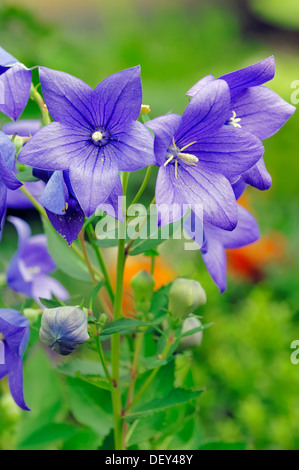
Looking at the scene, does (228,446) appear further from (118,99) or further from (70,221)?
(118,99)

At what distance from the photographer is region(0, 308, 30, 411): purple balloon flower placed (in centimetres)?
94

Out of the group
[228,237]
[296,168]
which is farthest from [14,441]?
[296,168]

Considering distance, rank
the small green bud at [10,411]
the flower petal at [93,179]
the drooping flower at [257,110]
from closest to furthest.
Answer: the flower petal at [93,179] < the drooping flower at [257,110] < the small green bud at [10,411]

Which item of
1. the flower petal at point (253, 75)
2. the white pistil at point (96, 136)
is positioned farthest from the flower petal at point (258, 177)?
the white pistil at point (96, 136)

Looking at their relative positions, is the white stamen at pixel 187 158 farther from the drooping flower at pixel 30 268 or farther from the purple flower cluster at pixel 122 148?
the drooping flower at pixel 30 268

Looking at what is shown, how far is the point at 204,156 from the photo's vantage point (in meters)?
0.92

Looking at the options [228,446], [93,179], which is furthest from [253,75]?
[228,446]

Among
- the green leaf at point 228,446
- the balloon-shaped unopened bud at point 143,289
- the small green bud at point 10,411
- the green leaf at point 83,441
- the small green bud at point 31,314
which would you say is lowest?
the green leaf at point 228,446

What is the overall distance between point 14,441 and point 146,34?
4069 millimetres

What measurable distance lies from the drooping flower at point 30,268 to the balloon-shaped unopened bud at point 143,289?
0.24m

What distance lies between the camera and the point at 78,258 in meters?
1.13

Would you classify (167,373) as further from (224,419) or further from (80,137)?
(224,419)

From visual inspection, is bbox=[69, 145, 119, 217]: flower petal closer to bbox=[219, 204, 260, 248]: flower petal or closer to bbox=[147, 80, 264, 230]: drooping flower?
bbox=[147, 80, 264, 230]: drooping flower

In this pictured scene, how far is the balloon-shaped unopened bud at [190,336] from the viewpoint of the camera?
1.07 m
